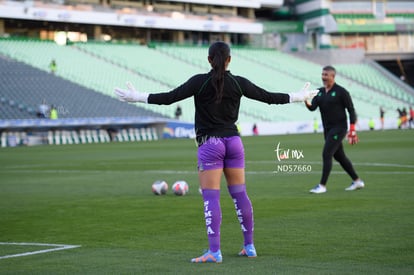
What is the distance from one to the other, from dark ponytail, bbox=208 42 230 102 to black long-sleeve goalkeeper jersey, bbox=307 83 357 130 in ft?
24.5

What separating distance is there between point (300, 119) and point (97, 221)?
5521 centimetres

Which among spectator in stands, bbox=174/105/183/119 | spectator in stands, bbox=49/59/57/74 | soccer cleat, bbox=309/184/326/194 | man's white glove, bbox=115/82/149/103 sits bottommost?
spectator in stands, bbox=174/105/183/119

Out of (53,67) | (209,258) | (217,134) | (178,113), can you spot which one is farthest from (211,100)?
(53,67)

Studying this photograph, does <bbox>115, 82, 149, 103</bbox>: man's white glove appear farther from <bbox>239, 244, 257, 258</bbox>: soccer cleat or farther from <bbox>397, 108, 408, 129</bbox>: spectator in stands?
<bbox>397, 108, 408, 129</bbox>: spectator in stands

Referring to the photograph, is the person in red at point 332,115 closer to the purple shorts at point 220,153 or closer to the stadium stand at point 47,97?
the purple shorts at point 220,153

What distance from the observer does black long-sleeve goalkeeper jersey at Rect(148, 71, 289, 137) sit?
8859 millimetres

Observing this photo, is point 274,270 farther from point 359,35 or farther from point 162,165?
Result: point 359,35

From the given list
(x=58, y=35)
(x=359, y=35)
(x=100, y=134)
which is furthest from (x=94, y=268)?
(x=359, y=35)

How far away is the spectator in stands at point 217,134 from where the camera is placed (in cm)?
880

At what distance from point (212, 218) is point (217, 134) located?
0.87m

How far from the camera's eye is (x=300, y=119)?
220ft

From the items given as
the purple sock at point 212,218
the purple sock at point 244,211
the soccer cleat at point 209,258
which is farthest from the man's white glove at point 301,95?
the soccer cleat at point 209,258

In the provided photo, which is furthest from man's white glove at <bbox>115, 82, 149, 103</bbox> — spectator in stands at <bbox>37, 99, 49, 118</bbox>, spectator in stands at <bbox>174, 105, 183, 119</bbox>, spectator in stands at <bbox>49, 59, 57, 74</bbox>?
spectator in stands at <bbox>49, 59, 57, 74</bbox>

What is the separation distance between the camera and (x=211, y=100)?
889 cm
